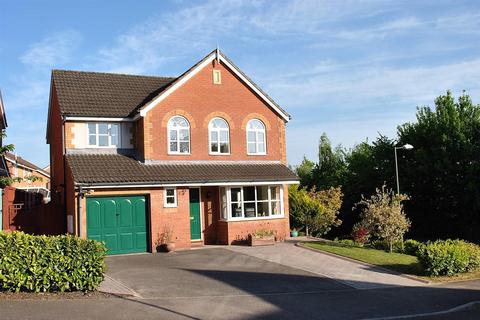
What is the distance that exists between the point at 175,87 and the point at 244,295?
1223cm

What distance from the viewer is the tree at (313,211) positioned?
25.8 metres

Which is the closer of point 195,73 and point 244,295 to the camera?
point 244,295

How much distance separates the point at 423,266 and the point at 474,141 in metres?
16.9

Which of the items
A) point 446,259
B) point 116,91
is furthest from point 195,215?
point 446,259

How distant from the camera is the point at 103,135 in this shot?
22.4 metres

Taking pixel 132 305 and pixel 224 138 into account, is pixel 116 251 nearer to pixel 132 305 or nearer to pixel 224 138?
pixel 224 138

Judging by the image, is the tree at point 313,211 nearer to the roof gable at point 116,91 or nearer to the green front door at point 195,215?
the roof gable at point 116,91

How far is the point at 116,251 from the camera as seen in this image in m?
20.2

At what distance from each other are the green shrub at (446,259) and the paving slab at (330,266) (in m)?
1.03

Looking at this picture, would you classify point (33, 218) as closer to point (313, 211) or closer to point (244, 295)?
point (313, 211)

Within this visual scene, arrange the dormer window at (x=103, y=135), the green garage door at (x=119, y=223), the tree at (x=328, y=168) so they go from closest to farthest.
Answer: the green garage door at (x=119, y=223) → the dormer window at (x=103, y=135) → the tree at (x=328, y=168)

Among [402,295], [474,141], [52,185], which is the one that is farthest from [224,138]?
[474,141]

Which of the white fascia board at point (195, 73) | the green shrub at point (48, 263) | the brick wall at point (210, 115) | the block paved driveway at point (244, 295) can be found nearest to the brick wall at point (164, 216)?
the brick wall at point (210, 115)

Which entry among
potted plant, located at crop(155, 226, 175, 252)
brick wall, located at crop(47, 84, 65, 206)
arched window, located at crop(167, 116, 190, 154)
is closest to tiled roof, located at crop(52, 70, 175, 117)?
brick wall, located at crop(47, 84, 65, 206)
